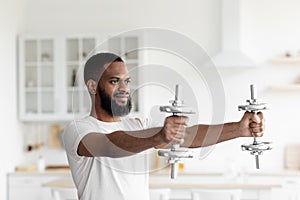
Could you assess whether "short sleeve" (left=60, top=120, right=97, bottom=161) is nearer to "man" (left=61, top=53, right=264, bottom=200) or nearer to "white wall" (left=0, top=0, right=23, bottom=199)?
"man" (left=61, top=53, right=264, bottom=200)

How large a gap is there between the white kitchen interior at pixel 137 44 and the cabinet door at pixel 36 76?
11 millimetres

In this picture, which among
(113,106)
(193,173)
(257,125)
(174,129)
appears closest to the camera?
(174,129)

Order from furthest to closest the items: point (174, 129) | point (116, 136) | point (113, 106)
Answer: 1. point (113, 106)
2. point (116, 136)
3. point (174, 129)

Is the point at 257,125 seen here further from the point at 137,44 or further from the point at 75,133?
the point at 137,44

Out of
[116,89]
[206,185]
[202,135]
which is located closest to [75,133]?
[116,89]

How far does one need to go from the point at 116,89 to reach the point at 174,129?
410mm

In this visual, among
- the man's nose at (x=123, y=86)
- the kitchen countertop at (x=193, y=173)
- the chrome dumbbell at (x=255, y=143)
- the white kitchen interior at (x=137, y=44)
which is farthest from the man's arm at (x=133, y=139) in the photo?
the white kitchen interior at (x=137, y=44)

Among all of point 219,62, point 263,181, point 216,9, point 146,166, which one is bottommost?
point 263,181

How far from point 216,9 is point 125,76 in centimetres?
495

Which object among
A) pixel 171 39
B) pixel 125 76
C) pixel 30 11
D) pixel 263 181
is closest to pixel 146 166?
pixel 125 76

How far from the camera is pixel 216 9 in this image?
260 inches

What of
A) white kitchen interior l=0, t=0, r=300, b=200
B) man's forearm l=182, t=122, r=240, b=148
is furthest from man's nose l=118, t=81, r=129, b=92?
white kitchen interior l=0, t=0, r=300, b=200

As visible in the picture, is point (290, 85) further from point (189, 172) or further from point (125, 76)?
point (125, 76)

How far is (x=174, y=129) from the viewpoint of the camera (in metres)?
1.40
